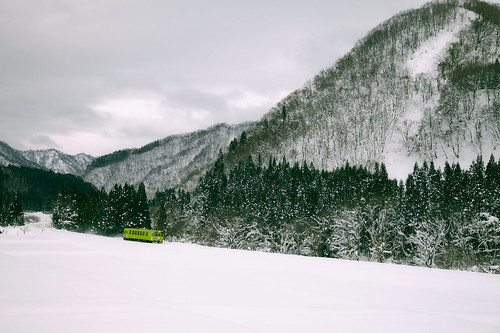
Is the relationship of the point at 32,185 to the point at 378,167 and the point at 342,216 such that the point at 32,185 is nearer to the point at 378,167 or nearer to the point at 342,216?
the point at 378,167

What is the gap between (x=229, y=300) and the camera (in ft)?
34.1

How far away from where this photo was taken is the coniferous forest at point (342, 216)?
44250 mm

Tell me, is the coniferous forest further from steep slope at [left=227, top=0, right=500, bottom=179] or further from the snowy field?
steep slope at [left=227, top=0, right=500, bottom=179]

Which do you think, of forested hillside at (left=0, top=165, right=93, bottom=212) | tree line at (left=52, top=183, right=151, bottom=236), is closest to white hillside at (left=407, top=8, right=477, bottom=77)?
tree line at (left=52, top=183, right=151, bottom=236)

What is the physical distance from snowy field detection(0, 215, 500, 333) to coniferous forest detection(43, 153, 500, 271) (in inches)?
1059

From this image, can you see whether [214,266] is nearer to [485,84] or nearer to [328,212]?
[328,212]

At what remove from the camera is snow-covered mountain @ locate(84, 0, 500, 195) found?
112938 millimetres

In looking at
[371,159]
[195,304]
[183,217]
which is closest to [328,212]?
[183,217]

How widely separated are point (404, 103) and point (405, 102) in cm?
66

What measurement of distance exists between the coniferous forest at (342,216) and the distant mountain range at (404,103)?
34.3 meters

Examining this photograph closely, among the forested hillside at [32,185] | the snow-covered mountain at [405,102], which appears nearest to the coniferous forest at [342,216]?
the snow-covered mountain at [405,102]

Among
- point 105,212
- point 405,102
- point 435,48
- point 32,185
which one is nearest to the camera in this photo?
point 105,212

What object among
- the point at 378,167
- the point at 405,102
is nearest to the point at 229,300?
the point at 378,167

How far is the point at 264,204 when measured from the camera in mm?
70500
